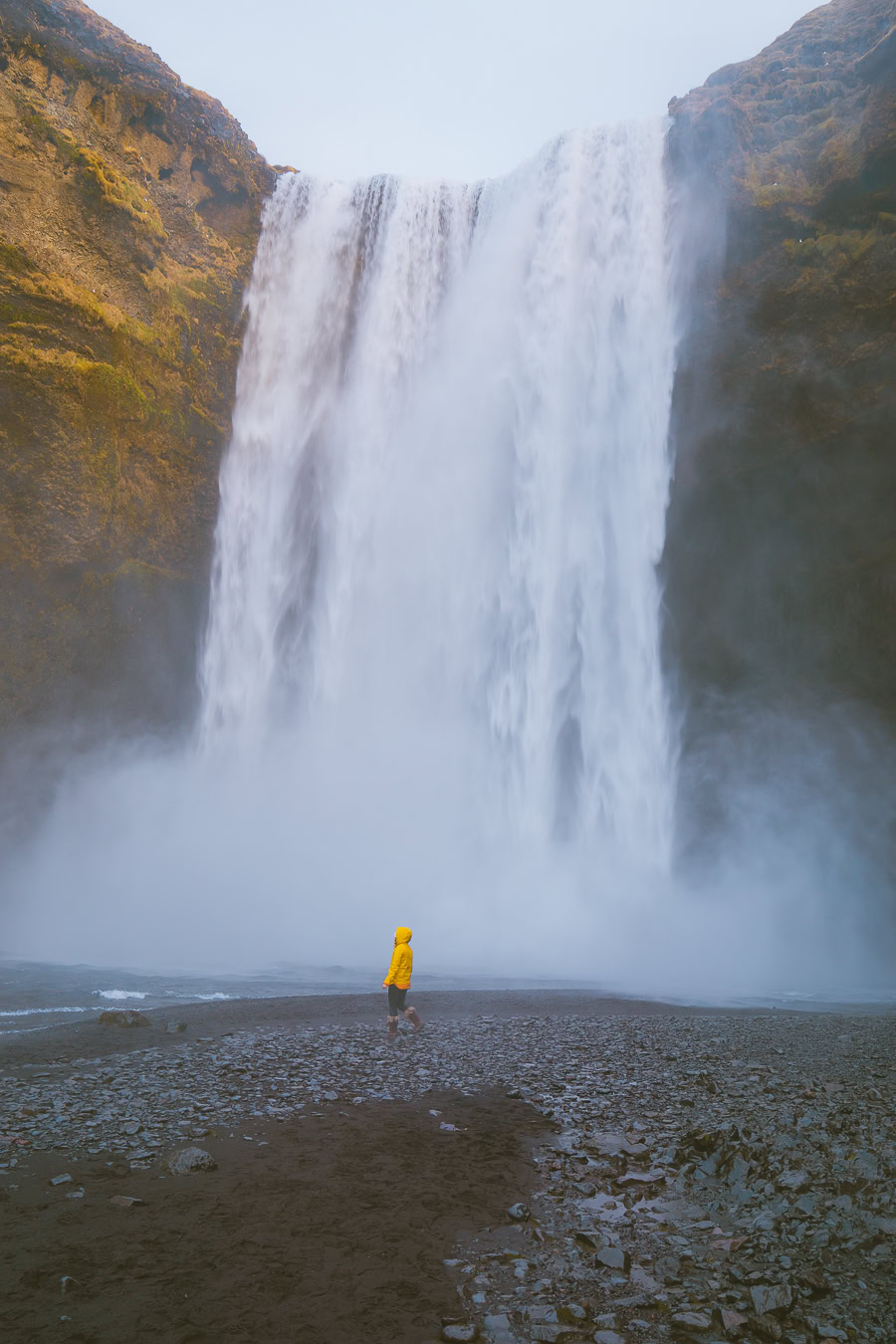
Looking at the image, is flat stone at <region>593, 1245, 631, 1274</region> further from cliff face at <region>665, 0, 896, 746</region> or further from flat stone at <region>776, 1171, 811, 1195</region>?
cliff face at <region>665, 0, 896, 746</region>

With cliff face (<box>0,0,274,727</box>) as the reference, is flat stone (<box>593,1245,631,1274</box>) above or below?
below

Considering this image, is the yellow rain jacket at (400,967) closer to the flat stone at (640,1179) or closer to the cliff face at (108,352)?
the flat stone at (640,1179)

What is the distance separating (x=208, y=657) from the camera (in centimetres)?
2409

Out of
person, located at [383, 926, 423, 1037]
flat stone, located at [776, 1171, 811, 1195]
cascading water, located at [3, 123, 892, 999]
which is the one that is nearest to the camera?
flat stone, located at [776, 1171, 811, 1195]

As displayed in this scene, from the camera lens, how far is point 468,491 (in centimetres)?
2391

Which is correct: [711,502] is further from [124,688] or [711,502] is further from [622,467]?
[124,688]

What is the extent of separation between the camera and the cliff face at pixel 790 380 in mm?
20281

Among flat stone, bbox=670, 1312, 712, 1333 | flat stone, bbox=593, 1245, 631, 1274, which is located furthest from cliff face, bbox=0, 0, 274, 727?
flat stone, bbox=670, 1312, 712, 1333

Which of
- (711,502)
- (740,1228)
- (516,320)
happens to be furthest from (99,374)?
(740,1228)

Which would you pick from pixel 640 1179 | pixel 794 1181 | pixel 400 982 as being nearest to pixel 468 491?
pixel 400 982

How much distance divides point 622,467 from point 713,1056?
58.6 ft

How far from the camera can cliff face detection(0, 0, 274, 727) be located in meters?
20.3

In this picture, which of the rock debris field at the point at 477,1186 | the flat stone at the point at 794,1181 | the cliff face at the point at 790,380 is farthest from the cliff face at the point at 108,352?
the flat stone at the point at 794,1181

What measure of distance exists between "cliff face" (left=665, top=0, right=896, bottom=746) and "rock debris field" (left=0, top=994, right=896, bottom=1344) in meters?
16.8
